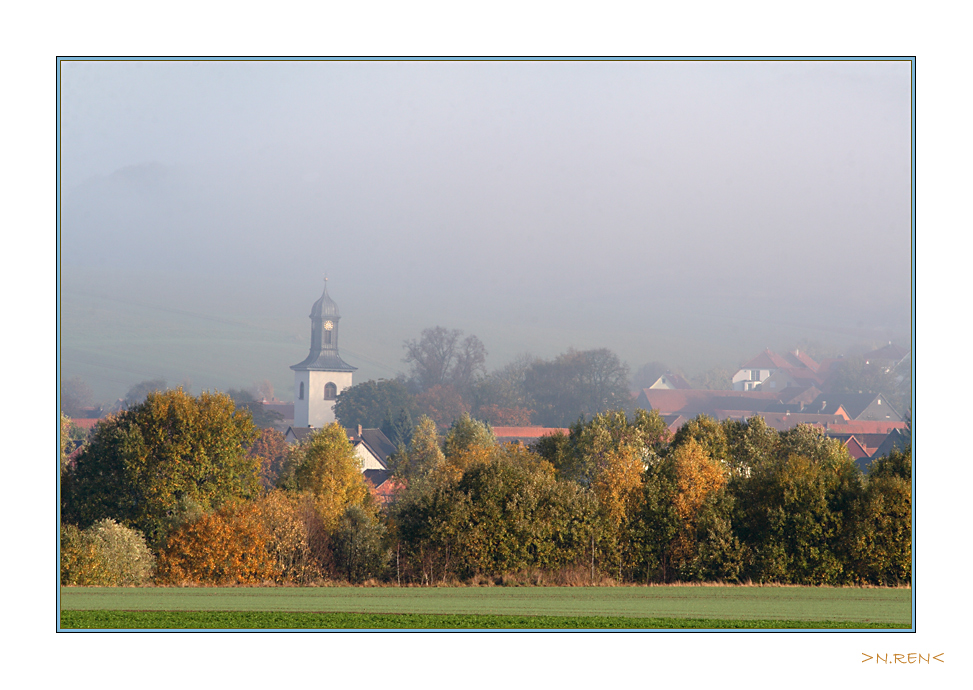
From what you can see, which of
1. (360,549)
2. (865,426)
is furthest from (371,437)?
(360,549)

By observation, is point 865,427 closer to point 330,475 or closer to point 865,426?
point 865,426

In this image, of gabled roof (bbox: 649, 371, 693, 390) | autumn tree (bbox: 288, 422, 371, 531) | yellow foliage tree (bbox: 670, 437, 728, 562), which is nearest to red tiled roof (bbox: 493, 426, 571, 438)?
gabled roof (bbox: 649, 371, 693, 390)

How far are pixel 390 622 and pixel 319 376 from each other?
125 metres

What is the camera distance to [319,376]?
464 ft

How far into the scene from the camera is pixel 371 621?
1838cm

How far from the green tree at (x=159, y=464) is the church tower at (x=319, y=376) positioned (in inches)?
4049

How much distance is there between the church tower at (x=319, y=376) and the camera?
140 m

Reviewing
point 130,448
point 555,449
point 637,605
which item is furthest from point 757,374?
point 637,605

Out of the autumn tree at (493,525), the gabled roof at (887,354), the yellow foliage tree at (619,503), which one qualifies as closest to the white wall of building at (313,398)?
the gabled roof at (887,354)

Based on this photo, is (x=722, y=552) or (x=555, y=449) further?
(x=555, y=449)

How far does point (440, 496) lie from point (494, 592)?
4.86 m

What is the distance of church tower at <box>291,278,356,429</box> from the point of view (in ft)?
461

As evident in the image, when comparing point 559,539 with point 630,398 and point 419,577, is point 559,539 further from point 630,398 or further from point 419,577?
point 630,398

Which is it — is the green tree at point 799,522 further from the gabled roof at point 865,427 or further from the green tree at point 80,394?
the gabled roof at point 865,427
